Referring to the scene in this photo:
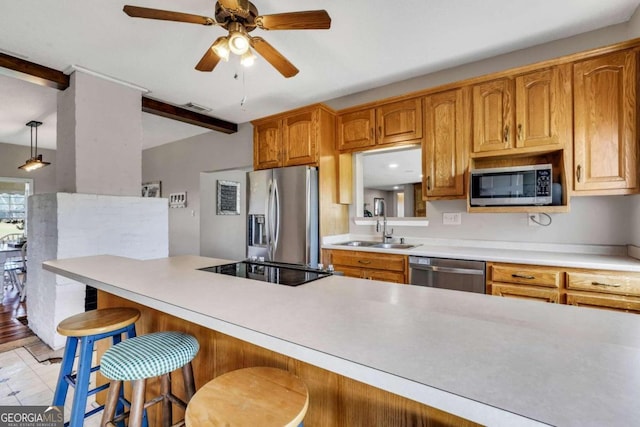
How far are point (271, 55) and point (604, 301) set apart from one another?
2704 mm

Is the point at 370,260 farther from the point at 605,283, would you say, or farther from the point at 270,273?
the point at 605,283

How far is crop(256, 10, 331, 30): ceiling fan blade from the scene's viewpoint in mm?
1636

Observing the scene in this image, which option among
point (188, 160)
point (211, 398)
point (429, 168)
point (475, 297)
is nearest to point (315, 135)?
point (429, 168)

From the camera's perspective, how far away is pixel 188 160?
544 cm

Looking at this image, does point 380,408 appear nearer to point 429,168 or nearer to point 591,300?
point 591,300

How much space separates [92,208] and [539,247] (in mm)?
4128

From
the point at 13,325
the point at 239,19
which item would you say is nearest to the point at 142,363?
the point at 239,19

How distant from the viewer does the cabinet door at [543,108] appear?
7.27ft

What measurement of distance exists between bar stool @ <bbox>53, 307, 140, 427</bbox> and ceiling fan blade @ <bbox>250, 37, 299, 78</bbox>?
1.72 m

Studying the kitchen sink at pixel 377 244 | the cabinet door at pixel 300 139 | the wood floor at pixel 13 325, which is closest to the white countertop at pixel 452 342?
the kitchen sink at pixel 377 244

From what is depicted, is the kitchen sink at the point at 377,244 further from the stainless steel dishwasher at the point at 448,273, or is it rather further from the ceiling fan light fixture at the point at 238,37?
the ceiling fan light fixture at the point at 238,37

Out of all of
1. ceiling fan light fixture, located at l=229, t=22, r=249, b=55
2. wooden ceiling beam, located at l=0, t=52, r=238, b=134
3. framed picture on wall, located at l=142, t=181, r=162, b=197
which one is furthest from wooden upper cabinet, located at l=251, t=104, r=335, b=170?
framed picture on wall, located at l=142, t=181, r=162, b=197

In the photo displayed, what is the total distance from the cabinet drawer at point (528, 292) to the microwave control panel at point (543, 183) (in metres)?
0.73

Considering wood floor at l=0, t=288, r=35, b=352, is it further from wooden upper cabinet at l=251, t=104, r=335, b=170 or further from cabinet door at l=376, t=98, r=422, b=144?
cabinet door at l=376, t=98, r=422, b=144
